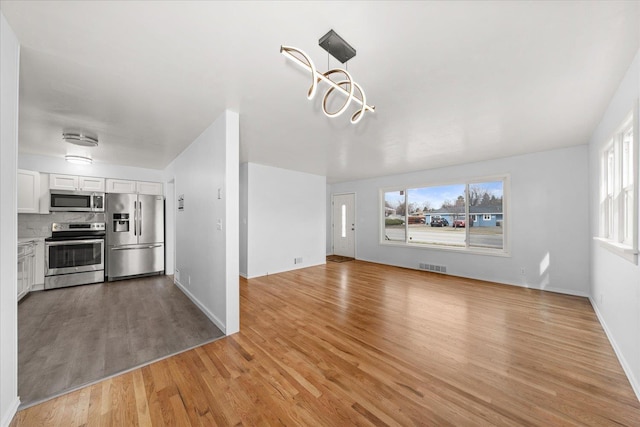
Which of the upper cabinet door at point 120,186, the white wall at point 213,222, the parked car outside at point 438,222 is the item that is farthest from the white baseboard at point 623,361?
the upper cabinet door at point 120,186

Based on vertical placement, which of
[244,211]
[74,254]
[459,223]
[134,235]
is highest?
[244,211]

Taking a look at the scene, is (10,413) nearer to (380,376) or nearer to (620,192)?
(380,376)

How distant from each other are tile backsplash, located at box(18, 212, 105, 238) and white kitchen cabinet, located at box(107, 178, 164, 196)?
2.48 ft

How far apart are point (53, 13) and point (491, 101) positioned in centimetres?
351

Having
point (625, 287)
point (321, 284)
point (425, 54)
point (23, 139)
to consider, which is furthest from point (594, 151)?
point (23, 139)

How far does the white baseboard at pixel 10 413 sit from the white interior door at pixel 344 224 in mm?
6696

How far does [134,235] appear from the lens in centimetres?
509

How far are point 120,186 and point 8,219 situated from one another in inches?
169

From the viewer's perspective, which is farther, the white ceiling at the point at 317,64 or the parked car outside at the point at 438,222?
the parked car outside at the point at 438,222

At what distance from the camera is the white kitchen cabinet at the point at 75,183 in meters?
4.48

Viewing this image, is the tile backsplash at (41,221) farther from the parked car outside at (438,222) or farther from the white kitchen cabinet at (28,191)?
the parked car outside at (438,222)

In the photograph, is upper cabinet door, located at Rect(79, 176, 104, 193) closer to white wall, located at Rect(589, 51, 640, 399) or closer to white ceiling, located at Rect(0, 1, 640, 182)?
white ceiling, located at Rect(0, 1, 640, 182)

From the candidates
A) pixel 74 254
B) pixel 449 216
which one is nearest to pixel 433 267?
pixel 449 216

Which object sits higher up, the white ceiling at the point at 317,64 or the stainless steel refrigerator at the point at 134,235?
the white ceiling at the point at 317,64
